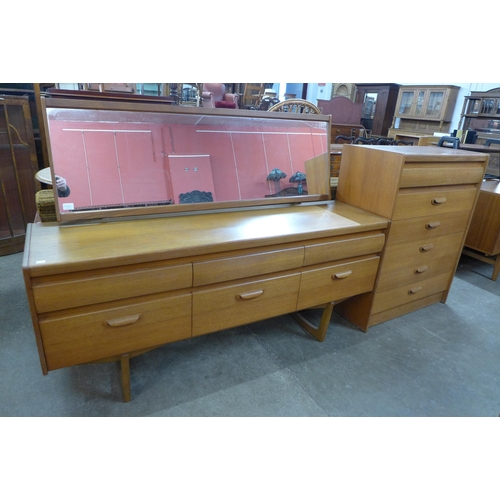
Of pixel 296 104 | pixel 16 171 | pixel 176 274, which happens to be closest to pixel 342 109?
pixel 296 104

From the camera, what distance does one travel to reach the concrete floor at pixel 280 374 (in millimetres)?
1425

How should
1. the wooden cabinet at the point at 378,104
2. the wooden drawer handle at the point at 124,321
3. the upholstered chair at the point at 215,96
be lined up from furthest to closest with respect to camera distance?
the wooden cabinet at the point at 378,104 < the upholstered chair at the point at 215,96 < the wooden drawer handle at the point at 124,321

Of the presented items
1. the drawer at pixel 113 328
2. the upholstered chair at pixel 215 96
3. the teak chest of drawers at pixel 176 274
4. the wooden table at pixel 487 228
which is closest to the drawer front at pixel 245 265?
the teak chest of drawers at pixel 176 274

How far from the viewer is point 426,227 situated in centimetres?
191

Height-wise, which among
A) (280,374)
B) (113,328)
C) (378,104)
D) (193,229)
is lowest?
(280,374)

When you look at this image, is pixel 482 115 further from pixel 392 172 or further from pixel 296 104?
pixel 392 172

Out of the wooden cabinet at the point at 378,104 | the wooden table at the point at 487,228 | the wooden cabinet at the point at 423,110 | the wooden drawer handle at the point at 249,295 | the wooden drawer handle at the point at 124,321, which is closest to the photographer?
the wooden drawer handle at the point at 124,321

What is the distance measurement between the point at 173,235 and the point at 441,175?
4.69ft

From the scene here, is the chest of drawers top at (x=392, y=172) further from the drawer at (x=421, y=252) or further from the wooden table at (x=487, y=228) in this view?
the wooden table at (x=487, y=228)

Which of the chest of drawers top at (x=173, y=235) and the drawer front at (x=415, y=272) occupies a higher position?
the chest of drawers top at (x=173, y=235)

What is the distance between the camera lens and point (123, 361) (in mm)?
1339

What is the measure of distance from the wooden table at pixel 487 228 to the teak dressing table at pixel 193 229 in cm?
76

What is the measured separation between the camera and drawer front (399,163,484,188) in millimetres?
1693

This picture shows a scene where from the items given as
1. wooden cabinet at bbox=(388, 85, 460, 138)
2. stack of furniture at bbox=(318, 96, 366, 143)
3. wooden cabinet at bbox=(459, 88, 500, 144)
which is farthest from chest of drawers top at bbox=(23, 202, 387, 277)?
stack of furniture at bbox=(318, 96, 366, 143)
